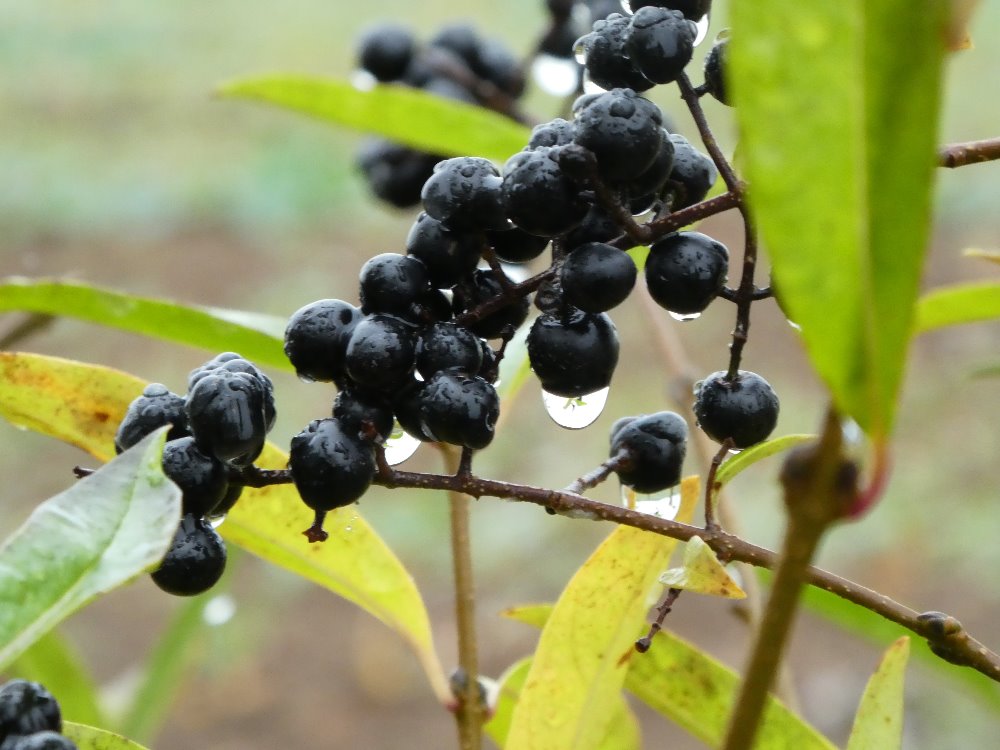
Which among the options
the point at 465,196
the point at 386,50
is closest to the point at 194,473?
the point at 465,196

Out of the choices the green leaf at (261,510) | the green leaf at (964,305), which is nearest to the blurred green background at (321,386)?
the green leaf at (261,510)

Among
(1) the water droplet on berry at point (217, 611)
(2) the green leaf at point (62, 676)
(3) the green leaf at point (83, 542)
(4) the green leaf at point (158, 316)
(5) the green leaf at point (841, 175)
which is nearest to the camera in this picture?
(5) the green leaf at point (841, 175)

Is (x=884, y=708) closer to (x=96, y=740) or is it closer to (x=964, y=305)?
(x=964, y=305)

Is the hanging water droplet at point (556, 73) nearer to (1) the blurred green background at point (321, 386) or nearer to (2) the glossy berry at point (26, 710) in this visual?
(1) the blurred green background at point (321, 386)

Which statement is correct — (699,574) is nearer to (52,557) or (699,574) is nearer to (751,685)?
(751,685)

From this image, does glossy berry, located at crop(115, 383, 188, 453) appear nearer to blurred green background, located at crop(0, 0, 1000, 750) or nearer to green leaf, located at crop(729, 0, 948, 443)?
green leaf, located at crop(729, 0, 948, 443)

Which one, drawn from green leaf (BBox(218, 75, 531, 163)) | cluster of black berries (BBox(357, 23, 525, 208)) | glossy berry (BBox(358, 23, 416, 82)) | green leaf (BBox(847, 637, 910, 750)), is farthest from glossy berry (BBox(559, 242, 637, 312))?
glossy berry (BBox(358, 23, 416, 82))

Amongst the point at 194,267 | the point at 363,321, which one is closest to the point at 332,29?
the point at 194,267
